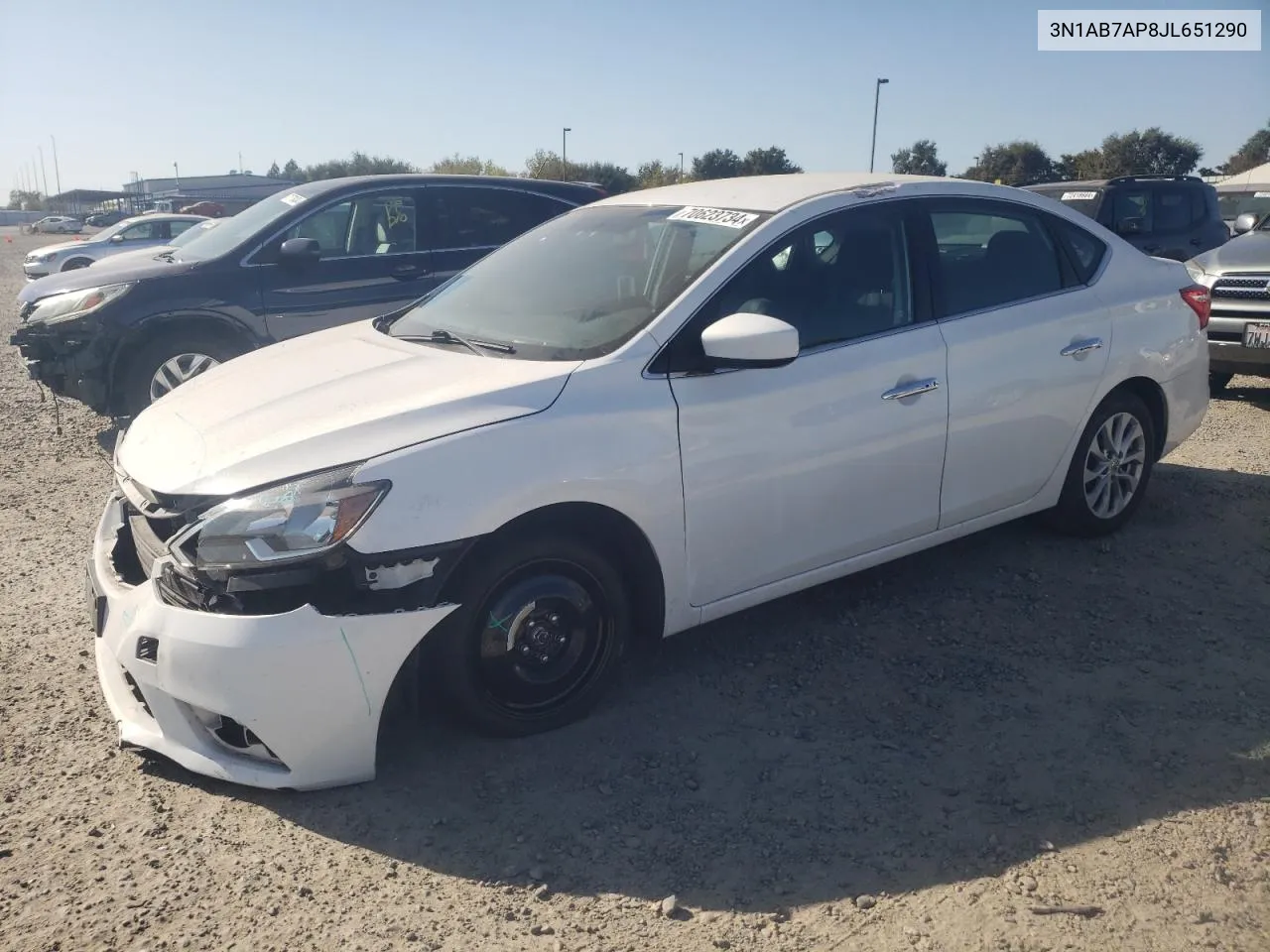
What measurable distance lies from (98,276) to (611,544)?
574cm

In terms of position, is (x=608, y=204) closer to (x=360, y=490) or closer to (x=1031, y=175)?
(x=360, y=490)

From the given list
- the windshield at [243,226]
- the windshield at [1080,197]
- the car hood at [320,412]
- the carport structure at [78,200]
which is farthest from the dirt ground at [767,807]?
the carport structure at [78,200]

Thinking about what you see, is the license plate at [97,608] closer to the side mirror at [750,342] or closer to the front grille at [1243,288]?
the side mirror at [750,342]

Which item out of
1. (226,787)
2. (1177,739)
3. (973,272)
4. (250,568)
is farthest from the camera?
(973,272)

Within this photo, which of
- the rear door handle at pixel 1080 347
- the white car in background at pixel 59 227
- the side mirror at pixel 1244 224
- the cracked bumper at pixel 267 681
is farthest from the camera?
the white car in background at pixel 59 227

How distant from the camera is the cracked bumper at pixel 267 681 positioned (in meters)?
2.83

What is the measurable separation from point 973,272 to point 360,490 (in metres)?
2.74

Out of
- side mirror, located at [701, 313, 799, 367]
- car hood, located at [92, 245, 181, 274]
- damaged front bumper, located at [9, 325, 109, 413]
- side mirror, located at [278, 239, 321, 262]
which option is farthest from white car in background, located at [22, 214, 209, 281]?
side mirror, located at [701, 313, 799, 367]

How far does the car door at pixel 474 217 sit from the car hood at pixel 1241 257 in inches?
199

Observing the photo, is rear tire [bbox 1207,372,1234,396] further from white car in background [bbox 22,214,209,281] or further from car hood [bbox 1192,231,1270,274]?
white car in background [bbox 22,214,209,281]

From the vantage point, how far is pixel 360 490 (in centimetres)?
291

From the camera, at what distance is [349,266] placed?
24.8 ft

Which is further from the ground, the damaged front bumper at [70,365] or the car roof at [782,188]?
the car roof at [782,188]

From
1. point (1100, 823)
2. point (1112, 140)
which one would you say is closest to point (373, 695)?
point (1100, 823)
